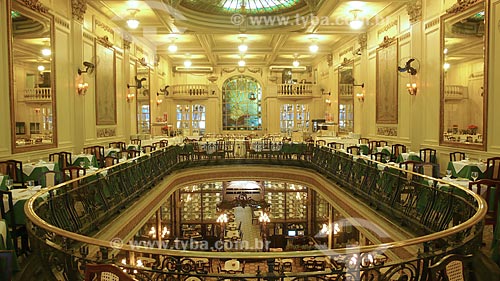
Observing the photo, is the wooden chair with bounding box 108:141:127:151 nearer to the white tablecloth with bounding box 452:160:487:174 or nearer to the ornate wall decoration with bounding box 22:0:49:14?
the ornate wall decoration with bounding box 22:0:49:14

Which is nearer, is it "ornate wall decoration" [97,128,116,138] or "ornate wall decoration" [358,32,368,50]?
"ornate wall decoration" [97,128,116,138]

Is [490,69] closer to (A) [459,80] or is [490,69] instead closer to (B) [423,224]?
(A) [459,80]

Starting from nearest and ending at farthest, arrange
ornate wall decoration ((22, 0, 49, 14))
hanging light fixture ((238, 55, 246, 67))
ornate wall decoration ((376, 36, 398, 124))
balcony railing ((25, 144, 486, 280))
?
balcony railing ((25, 144, 486, 280))
ornate wall decoration ((22, 0, 49, 14))
ornate wall decoration ((376, 36, 398, 124))
hanging light fixture ((238, 55, 246, 67))

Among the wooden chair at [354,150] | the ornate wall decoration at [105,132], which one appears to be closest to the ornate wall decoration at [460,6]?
the wooden chair at [354,150]

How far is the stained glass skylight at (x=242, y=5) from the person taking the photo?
13.1m

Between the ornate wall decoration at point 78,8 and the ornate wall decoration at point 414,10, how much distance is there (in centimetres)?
855

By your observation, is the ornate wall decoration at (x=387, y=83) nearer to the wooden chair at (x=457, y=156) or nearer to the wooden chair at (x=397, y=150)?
the wooden chair at (x=397, y=150)

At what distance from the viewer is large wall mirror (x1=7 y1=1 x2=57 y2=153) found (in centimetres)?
767

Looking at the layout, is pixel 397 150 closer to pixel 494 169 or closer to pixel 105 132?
pixel 494 169

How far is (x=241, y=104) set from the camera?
22.6 metres

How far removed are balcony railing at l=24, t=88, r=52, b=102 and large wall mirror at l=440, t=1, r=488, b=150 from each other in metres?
9.00

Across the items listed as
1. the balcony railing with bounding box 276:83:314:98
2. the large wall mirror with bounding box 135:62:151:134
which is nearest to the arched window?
the balcony railing with bounding box 276:83:314:98

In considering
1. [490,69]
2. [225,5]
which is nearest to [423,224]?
[490,69]

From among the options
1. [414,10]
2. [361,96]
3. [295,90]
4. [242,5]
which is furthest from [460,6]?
[295,90]
